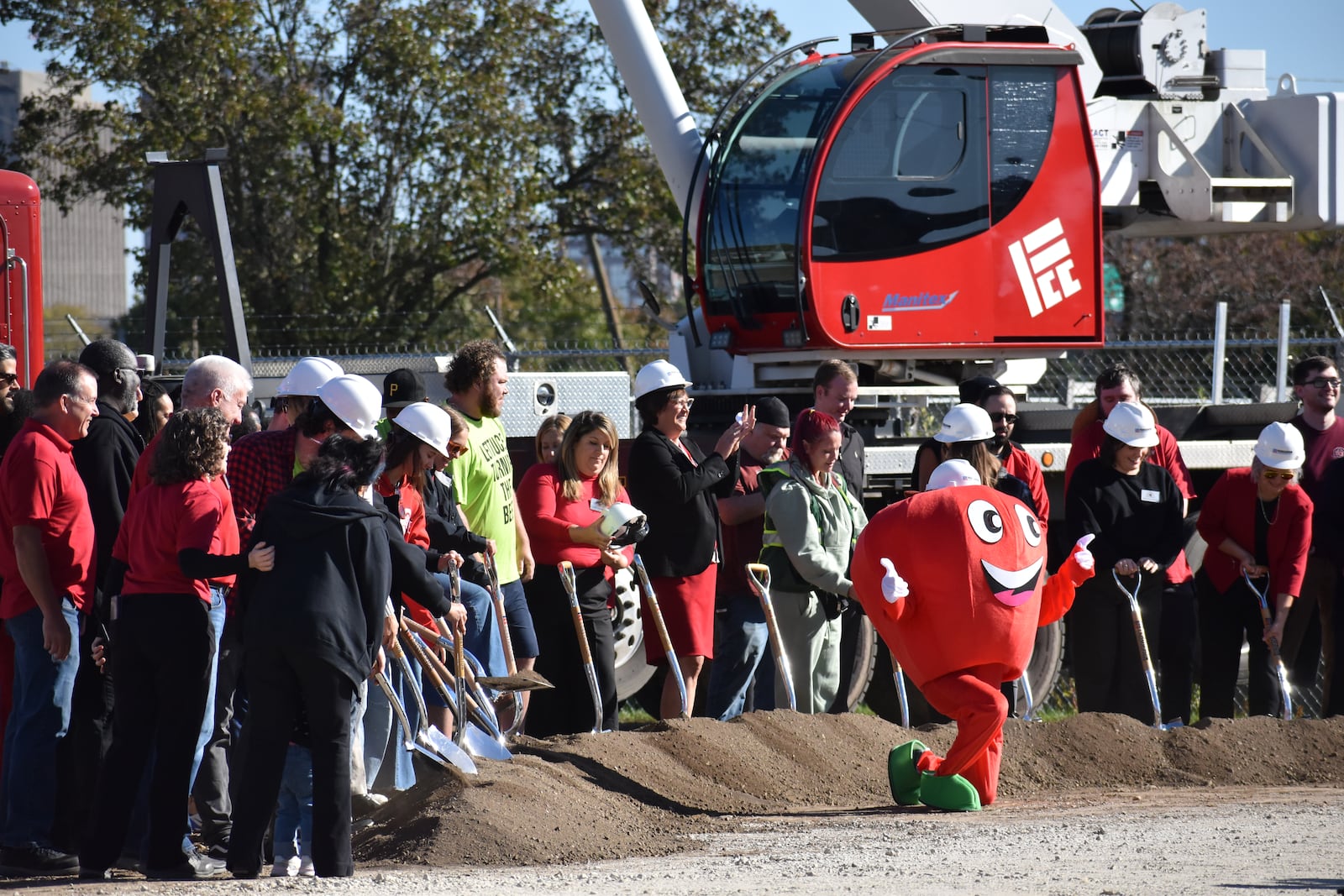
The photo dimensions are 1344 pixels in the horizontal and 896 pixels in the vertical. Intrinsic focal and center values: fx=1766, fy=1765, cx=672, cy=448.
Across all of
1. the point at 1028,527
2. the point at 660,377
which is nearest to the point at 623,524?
the point at 660,377

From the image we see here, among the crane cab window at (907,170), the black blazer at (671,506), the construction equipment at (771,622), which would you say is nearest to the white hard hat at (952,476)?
the construction equipment at (771,622)

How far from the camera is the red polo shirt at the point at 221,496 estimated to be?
6.22m

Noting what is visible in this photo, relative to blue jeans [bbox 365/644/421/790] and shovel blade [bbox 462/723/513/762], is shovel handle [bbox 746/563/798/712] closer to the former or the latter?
shovel blade [bbox 462/723/513/762]

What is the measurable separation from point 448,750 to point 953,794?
2145mm

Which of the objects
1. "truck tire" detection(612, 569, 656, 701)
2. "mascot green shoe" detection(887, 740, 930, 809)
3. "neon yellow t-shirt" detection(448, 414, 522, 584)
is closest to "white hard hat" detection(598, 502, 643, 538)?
"neon yellow t-shirt" detection(448, 414, 522, 584)

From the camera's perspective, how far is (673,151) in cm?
1200

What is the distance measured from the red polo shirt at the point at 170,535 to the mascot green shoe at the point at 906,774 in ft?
10.2

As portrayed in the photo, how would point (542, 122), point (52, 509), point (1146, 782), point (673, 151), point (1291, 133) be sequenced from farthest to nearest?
point (542, 122) < point (1291, 133) < point (673, 151) < point (1146, 782) < point (52, 509)

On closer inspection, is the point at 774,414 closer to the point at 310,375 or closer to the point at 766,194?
the point at 766,194

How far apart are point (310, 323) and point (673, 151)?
Answer: 36.4 ft

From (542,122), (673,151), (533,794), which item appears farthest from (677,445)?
(542,122)

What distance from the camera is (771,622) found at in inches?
334

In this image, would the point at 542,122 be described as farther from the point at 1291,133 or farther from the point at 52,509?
the point at 52,509

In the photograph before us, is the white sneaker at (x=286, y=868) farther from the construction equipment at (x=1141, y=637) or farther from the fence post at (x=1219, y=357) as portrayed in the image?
the fence post at (x=1219, y=357)
